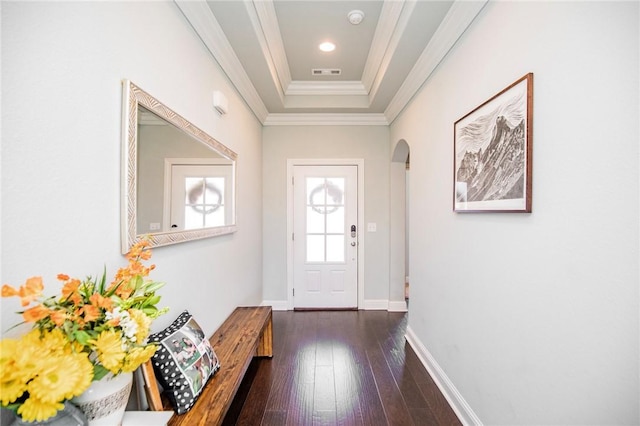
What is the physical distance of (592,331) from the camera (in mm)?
983

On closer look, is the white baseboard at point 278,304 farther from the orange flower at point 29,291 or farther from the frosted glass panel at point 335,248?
the orange flower at point 29,291

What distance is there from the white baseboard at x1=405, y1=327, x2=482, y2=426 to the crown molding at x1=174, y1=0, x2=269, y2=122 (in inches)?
114

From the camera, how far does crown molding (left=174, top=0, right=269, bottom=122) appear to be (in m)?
1.70

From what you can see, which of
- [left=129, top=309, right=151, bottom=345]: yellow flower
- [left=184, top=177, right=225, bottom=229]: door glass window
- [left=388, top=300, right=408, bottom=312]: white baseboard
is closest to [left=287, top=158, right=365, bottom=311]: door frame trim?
[left=388, top=300, right=408, bottom=312]: white baseboard

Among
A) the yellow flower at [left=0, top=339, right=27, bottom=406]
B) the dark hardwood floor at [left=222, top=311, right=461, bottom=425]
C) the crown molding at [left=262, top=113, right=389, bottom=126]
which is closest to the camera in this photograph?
the yellow flower at [left=0, top=339, right=27, bottom=406]

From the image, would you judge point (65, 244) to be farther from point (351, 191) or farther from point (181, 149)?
point (351, 191)

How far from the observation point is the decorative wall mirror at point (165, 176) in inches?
47.6

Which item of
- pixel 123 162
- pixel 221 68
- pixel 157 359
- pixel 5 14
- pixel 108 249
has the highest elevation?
pixel 221 68

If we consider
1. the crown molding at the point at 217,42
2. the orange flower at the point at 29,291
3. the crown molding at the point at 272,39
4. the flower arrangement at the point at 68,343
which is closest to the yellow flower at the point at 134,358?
the flower arrangement at the point at 68,343

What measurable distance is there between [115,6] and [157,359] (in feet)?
4.87

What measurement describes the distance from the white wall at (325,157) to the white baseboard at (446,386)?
1260mm

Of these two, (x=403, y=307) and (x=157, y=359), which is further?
(x=403, y=307)

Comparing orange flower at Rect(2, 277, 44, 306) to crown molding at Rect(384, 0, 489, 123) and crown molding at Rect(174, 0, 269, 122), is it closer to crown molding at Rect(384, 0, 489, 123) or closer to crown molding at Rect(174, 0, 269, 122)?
crown molding at Rect(174, 0, 269, 122)

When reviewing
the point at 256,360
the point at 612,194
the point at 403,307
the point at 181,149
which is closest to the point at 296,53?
the point at 181,149
